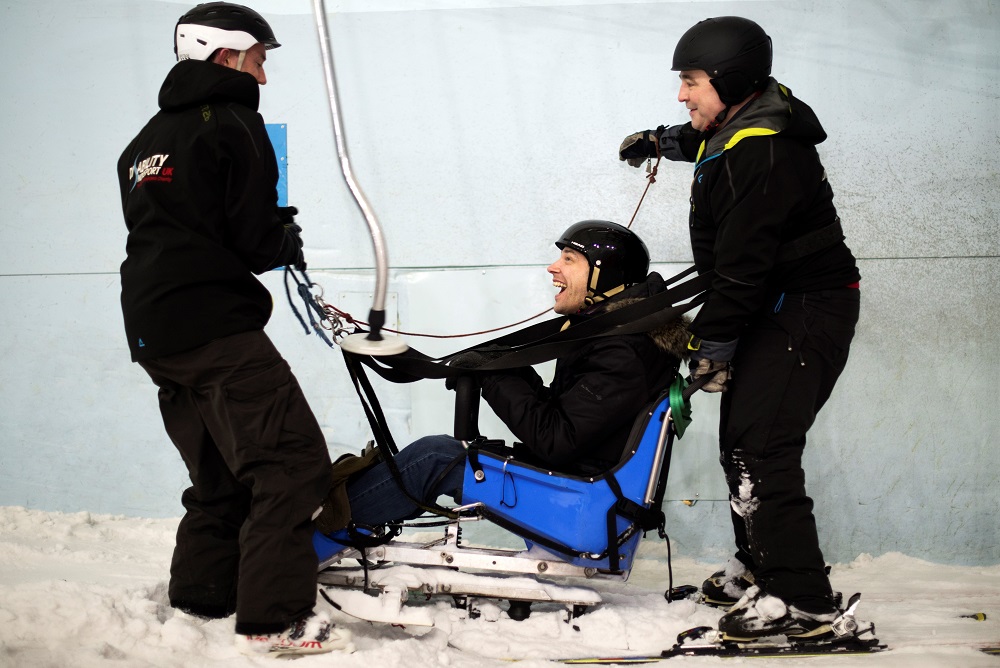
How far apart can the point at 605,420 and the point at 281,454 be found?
1.01 metres

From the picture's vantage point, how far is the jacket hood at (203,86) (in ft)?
8.53

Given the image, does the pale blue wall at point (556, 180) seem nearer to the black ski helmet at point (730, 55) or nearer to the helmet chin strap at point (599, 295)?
the helmet chin strap at point (599, 295)

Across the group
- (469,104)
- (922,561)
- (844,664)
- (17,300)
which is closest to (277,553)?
(844,664)

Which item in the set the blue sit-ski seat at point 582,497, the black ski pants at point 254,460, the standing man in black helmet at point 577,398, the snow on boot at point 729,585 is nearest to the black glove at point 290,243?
the black ski pants at point 254,460

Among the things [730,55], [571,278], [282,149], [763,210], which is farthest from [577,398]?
[282,149]

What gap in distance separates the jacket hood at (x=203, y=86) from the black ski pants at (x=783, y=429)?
5.83 feet

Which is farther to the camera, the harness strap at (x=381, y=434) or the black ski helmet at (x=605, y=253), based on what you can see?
the black ski helmet at (x=605, y=253)

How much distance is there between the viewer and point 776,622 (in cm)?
278

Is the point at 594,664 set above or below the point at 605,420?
below

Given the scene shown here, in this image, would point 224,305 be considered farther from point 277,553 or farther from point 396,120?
point 396,120

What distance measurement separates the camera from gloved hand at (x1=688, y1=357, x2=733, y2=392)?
2861 millimetres

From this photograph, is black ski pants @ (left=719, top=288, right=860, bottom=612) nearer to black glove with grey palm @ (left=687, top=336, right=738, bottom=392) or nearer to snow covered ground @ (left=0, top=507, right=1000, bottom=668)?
black glove with grey palm @ (left=687, top=336, right=738, bottom=392)

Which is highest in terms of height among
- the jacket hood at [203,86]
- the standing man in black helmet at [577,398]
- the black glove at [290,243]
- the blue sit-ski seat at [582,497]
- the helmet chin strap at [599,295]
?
the jacket hood at [203,86]

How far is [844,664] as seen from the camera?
2682mm
